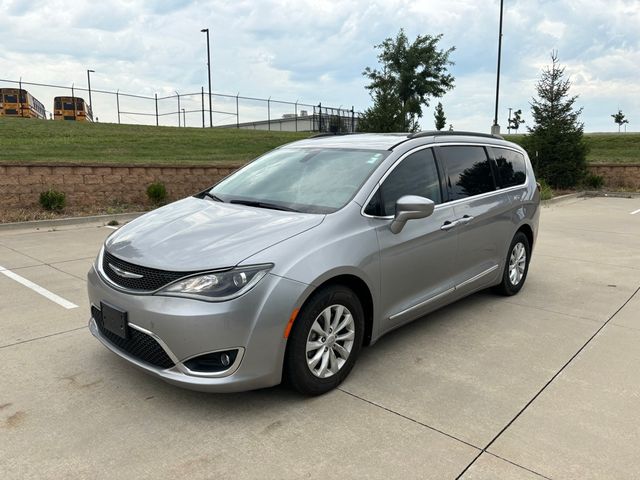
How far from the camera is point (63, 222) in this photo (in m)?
10.1

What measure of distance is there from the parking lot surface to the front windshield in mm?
1270

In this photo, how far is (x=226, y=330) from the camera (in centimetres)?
287

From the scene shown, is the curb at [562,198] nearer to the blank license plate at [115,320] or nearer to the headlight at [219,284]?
the headlight at [219,284]

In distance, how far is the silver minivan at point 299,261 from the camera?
115 inches

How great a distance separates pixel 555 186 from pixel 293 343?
1852 centimetres

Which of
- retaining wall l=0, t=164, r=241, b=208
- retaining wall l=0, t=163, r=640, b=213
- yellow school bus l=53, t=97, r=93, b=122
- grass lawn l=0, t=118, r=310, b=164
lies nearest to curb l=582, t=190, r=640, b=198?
grass lawn l=0, t=118, r=310, b=164

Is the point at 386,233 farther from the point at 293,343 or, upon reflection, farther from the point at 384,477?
the point at 384,477

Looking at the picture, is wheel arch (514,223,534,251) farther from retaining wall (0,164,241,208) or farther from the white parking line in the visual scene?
retaining wall (0,164,241,208)

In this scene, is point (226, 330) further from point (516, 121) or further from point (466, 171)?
point (516, 121)

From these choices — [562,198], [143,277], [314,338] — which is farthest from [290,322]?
[562,198]

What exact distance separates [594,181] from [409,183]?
58.2 feet

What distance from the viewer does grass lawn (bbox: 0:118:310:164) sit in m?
14.4

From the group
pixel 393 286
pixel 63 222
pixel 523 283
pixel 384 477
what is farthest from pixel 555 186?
pixel 384 477

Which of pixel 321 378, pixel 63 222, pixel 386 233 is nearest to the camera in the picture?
pixel 321 378
